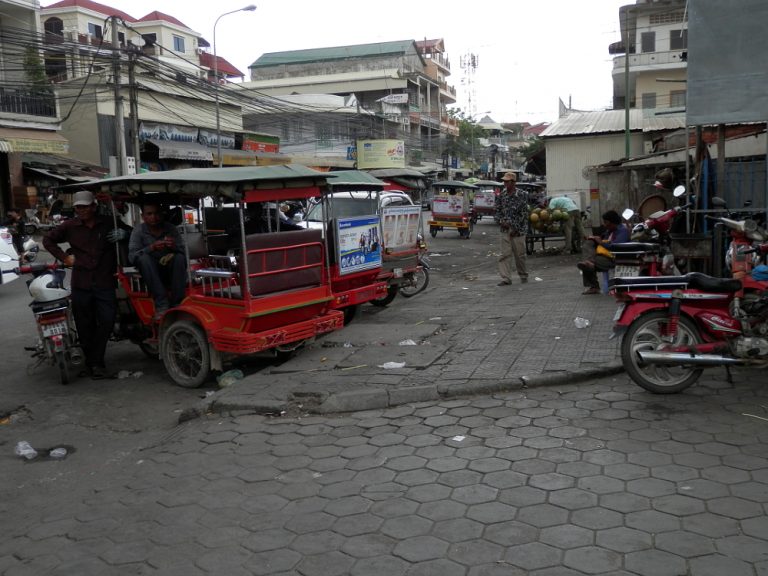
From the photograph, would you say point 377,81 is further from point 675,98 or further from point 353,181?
Answer: point 353,181

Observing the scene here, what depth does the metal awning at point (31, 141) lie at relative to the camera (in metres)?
22.9

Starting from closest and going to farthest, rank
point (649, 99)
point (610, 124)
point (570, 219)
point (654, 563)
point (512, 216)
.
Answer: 1. point (654, 563)
2. point (512, 216)
3. point (570, 219)
4. point (610, 124)
5. point (649, 99)

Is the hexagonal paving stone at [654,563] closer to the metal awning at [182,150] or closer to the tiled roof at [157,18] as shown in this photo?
the metal awning at [182,150]

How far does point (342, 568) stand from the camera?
10.3 feet

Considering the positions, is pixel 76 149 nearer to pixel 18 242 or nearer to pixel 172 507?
pixel 18 242

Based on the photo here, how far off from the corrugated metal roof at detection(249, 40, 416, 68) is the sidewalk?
59.4 m

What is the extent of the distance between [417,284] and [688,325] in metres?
7.49

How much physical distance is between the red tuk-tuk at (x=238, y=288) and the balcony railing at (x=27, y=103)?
65.8 feet

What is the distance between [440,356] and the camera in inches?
263

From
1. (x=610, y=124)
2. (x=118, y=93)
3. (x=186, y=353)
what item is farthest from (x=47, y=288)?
(x=610, y=124)

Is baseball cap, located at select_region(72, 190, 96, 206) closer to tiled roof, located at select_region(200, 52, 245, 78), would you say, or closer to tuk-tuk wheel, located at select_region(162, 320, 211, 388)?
tuk-tuk wheel, located at select_region(162, 320, 211, 388)

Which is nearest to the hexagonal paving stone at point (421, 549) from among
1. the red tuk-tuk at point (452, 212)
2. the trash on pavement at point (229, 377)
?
the trash on pavement at point (229, 377)

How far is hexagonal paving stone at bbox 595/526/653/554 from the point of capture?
3133 millimetres

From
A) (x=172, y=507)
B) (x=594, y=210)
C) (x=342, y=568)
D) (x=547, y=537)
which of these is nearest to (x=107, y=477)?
(x=172, y=507)
